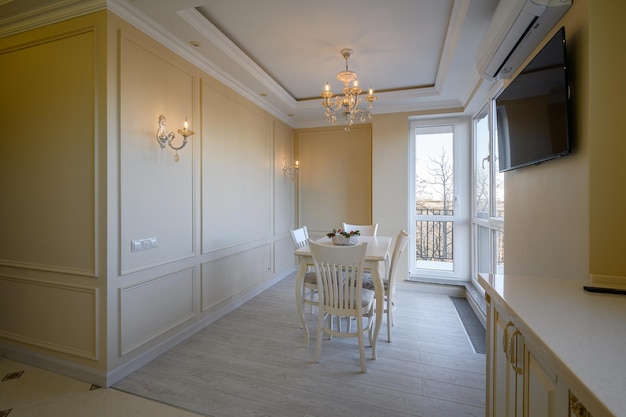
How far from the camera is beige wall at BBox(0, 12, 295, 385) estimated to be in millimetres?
2127

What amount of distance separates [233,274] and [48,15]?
9.63ft

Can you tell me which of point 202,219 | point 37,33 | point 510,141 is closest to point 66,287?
point 202,219

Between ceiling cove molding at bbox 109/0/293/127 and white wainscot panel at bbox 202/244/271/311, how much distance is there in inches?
84.0

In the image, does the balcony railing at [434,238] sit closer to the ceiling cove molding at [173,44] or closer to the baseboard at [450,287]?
the baseboard at [450,287]

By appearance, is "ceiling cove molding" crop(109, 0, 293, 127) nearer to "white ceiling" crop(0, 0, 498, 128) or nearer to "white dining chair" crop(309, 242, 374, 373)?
"white ceiling" crop(0, 0, 498, 128)

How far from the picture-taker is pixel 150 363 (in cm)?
241

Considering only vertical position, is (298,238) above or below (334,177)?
below

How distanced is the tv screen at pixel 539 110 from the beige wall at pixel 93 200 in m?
2.80

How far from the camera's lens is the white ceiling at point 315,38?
228 centimetres

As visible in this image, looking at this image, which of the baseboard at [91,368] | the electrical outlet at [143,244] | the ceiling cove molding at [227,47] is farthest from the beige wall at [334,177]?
the electrical outlet at [143,244]

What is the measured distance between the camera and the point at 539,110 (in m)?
1.64

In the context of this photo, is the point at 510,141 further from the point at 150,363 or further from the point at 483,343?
the point at 150,363

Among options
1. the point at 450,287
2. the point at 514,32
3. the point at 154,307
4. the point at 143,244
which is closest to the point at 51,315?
the point at 154,307

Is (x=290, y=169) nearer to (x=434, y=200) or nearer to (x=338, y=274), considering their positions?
(x=434, y=200)
